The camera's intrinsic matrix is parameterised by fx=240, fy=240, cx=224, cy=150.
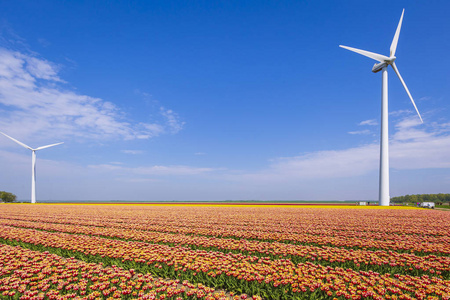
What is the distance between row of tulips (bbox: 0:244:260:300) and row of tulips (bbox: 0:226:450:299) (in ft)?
2.45

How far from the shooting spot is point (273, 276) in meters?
7.76

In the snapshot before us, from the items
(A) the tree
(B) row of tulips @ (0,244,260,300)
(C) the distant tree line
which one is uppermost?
(B) row of tulips @ (0,244,260,300)

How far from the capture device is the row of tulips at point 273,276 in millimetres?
6652

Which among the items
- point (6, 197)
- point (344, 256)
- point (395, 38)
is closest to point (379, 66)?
point (395, 38)

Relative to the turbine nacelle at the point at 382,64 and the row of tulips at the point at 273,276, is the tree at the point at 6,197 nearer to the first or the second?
the row of tulips at the point at 273,276

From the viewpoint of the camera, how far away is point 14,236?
14656mm

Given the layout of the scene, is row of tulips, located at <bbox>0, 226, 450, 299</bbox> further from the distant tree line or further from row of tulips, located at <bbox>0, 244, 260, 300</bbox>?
the distant tree line

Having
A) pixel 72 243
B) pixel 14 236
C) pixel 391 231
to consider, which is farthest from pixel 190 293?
pixel 391 231

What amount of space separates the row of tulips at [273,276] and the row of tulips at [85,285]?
0.75m

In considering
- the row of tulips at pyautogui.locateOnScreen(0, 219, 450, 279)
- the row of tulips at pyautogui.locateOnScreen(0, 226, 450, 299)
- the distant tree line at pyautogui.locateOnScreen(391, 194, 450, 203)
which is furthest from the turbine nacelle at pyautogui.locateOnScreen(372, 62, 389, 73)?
the distant tree line at pyautogui.locateOnScreen(391, 194, 450, 203)

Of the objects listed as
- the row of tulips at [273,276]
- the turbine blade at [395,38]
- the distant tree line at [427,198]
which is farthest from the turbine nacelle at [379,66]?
the distant tree line at [427,198]

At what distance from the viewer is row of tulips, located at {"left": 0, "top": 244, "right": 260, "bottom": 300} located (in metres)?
6.39

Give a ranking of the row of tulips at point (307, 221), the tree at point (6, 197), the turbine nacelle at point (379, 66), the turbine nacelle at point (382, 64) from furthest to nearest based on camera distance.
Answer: the tree at point (6, 197) < the turbine nacelle at point (379, 66) < the turbine nacelle at point (382, 64) < the row of tulips at point (307, 221)

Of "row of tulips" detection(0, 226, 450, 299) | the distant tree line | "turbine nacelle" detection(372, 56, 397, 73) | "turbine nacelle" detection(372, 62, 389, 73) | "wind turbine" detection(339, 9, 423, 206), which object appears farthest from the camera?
the distant tree line
